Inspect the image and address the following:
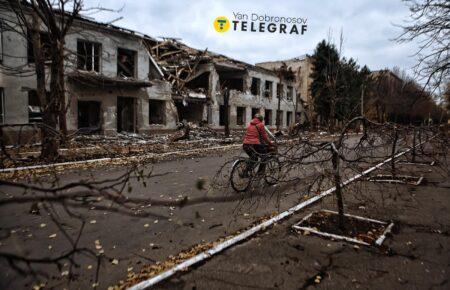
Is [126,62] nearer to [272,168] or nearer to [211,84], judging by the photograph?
[211,84]

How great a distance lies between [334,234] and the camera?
5.45 metres

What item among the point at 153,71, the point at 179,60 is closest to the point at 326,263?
the point at 153,71

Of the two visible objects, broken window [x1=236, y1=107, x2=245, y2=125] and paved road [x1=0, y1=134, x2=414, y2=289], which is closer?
paved road [x1=0, y1=134, x2=414, y2=289]

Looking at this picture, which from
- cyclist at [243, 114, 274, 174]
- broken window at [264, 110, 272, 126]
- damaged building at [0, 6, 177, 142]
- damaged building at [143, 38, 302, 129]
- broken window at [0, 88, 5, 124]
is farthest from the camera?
broken window at [264, 110, 272, 126]

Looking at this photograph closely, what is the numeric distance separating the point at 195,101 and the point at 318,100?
18.4m

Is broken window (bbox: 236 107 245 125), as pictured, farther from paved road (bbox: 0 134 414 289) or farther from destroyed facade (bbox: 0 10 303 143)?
paved road (bbox: 0 134 414 289)

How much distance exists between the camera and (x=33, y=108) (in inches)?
720

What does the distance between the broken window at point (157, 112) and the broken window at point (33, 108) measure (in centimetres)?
916

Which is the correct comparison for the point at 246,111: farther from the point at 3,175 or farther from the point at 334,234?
the point at 334,234

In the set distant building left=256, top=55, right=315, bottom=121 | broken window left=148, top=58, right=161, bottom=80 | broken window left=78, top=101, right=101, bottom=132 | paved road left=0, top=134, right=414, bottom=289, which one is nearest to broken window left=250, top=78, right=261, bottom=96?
distant building left=256, top=55, right=315, bottom=121

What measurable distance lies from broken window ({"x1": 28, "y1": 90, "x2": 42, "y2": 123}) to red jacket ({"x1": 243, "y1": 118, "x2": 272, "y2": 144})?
1378 centimetres

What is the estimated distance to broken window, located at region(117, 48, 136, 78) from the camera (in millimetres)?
23297

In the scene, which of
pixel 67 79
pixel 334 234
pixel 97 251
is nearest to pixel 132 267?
pixel 97 251

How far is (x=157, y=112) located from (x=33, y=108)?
9.74 meters
